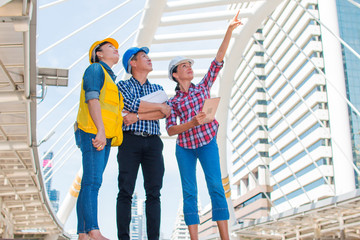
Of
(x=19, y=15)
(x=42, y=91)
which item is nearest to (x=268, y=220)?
(x=42, y=91)

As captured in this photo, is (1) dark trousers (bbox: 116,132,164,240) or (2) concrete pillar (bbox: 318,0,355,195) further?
(2) concrete pillar (bbox: 318,0,355,195)

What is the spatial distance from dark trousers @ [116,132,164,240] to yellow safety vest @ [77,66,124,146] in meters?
0.16

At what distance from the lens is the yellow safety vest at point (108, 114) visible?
371cm

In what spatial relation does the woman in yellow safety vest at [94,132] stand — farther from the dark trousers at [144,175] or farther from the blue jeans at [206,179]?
the blue jeans at [206,179]

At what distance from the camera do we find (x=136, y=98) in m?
4.20

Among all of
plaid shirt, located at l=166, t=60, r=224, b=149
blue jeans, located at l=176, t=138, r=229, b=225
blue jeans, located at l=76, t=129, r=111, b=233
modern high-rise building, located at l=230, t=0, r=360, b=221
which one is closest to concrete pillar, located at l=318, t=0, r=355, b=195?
modern high-rise building, located at l=230, t=0, r=360, b=221

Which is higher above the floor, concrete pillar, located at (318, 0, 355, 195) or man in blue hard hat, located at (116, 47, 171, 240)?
concrete pillar, located at (318, 0, 355, 195)

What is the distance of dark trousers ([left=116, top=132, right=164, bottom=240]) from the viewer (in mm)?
3750

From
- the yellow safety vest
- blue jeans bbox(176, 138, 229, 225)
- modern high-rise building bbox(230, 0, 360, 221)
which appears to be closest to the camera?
the yellow safety vest

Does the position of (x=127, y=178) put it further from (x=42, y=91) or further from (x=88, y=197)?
(x=42, y=91)

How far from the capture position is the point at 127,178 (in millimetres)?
3871

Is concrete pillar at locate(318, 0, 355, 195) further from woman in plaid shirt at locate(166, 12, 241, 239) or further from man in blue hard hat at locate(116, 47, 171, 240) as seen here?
man in blue hard hat at locate(116, 47, 171, 240)

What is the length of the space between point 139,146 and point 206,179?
733 mm

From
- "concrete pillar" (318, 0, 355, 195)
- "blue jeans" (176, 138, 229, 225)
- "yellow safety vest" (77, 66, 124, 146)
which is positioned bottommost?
"blue jeans" (176, 138, 229, 225)
